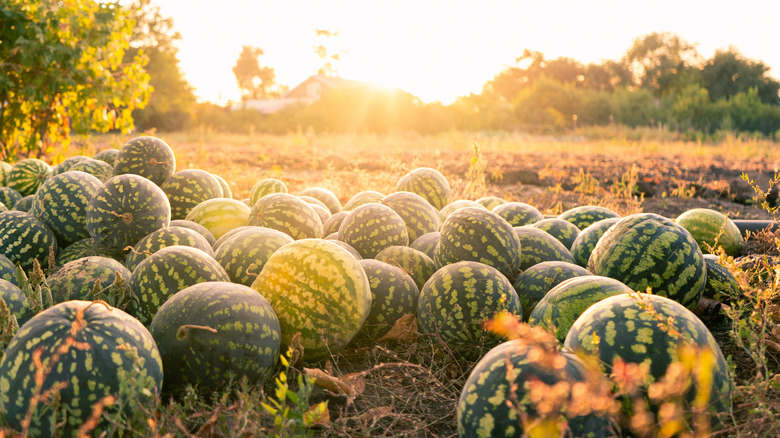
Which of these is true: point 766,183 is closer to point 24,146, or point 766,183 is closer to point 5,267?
point 5,267

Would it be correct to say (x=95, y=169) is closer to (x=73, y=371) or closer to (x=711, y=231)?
(x=73, y=371)

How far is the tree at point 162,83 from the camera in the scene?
117 ft

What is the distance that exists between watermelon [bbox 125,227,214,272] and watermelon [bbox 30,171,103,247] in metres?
0.69

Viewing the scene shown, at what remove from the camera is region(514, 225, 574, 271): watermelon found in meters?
3.25

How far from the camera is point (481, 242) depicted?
2.97 meters

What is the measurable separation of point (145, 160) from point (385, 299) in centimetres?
248

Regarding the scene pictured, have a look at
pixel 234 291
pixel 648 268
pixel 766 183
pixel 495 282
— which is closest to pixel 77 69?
pixel 234 291

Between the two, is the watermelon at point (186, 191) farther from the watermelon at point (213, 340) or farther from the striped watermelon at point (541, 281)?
the striped watermelon at point (541, 281)

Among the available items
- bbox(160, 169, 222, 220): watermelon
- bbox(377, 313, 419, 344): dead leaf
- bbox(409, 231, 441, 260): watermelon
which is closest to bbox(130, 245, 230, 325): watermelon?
bbox(377, 313, 419, 344): dead leaf

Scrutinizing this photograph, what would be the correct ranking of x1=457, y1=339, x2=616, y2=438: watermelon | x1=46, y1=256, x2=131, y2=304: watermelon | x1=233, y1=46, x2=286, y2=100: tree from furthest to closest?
x1=233, y1=46, x2=286, y2=100: tree → x1=46, y1=256, x2=131, y2=304: watermelon → x1=457, y1=339, x2=616, y2=438: watermelon

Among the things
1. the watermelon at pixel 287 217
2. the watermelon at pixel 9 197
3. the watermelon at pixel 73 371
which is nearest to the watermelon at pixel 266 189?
the watermelon at pixel 287 217

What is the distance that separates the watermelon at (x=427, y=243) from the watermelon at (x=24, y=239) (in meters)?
2.30

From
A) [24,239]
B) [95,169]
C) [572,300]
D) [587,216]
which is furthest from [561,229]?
[95,169]

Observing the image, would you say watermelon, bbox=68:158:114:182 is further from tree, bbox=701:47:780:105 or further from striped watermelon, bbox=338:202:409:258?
tree, bbox=701:47:780:105
